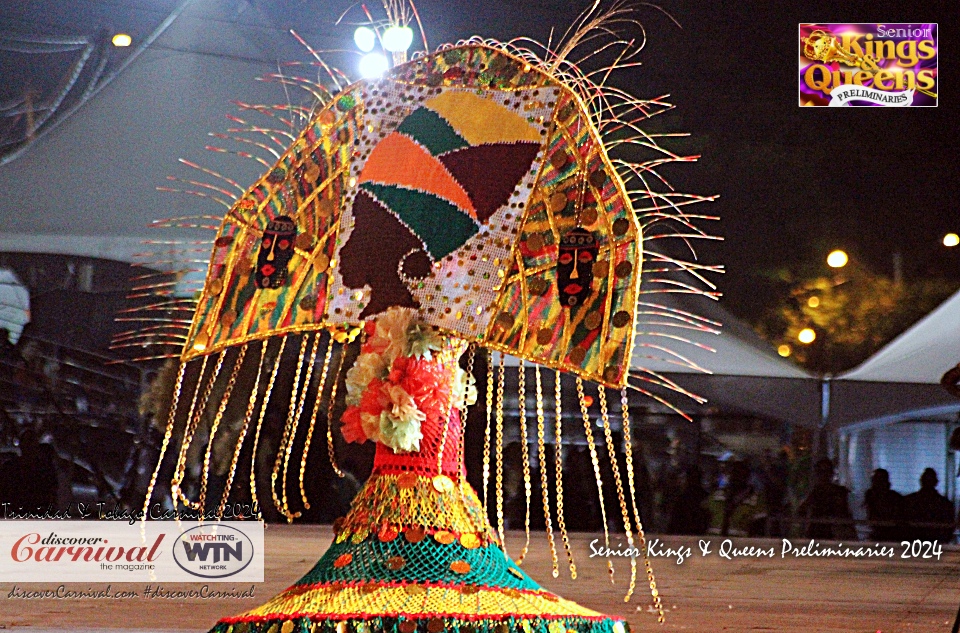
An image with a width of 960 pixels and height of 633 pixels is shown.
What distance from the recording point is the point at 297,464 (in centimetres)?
518

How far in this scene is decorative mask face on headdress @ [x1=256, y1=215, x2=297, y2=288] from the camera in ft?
7.37

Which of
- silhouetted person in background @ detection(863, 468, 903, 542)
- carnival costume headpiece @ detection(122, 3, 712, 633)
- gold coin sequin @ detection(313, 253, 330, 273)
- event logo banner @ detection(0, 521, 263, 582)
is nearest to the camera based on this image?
carnival costume headpiece @ detection(122, 3, 712, 633)

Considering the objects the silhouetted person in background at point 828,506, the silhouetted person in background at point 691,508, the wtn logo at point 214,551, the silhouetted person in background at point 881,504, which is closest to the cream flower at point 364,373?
the wtn logo at point 214,551

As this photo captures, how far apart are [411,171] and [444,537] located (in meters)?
0.66

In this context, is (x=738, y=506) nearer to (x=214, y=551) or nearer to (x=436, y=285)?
(x=214, y=551)

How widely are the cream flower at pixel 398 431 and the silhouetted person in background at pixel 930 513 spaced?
3565mm

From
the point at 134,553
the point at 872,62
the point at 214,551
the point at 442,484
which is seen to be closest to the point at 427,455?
the point at 442,484

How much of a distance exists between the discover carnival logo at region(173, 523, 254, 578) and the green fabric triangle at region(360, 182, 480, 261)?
8.20 ft

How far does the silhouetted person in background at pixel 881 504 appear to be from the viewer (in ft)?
16.4

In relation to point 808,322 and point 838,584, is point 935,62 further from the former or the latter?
point 838,584

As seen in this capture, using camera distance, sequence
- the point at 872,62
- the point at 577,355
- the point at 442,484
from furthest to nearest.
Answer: the point at 872,62, the point at 442,484, the point at 577,355

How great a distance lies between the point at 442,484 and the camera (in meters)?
2.07

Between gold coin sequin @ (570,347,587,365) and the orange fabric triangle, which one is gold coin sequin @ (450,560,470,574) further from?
the orange fabric triangle

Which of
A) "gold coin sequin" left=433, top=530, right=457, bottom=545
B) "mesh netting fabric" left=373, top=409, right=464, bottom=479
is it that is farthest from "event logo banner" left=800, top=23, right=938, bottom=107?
"gold coin sequin" left=433, top=530, right=457, bottom=545
